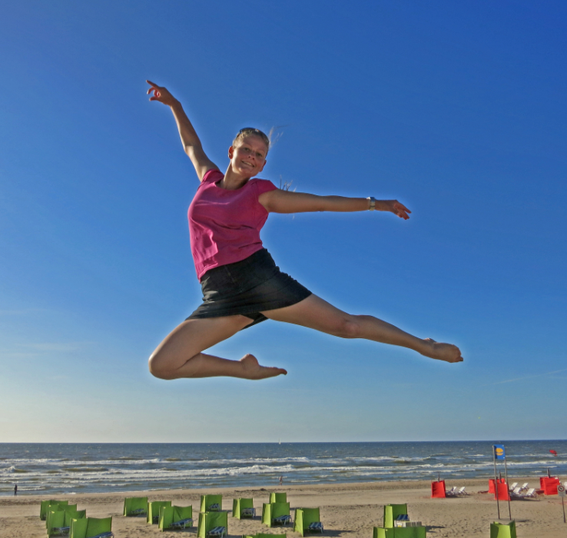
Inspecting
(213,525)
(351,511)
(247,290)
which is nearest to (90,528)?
(213,525)

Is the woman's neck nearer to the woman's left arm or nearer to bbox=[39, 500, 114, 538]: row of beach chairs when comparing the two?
the woman's left arm

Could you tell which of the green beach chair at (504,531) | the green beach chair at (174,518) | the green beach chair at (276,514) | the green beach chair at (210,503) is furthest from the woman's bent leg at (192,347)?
the green beach chair at (210,503)

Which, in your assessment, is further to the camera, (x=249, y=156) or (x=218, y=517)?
(x=218, y=517)

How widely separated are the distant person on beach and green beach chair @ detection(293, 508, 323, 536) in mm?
15967

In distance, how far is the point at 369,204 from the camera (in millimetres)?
2766

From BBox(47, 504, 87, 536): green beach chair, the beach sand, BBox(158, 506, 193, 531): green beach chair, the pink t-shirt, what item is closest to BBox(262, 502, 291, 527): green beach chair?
the beach sand

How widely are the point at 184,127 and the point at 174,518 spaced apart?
16.9 metres

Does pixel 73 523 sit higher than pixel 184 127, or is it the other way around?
pixel 184 127

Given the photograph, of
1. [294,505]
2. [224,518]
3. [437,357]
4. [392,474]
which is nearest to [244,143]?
[437,357]

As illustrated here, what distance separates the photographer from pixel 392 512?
16828 millimetres

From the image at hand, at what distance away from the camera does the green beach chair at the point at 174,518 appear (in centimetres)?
1744

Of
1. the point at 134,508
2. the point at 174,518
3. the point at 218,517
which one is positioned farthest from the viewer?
the point at 134,508

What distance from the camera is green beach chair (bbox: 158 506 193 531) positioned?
57.2 feet

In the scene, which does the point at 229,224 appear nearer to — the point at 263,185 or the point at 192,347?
the point at 263,185
